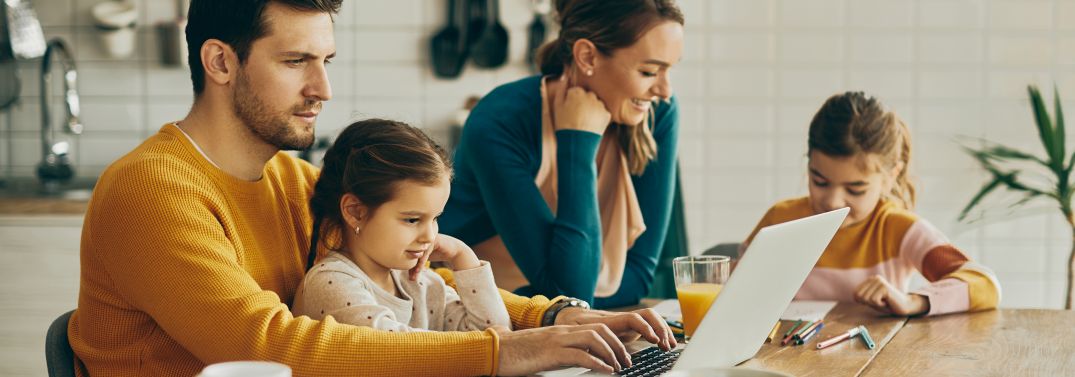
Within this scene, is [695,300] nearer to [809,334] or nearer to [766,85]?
[809,334]

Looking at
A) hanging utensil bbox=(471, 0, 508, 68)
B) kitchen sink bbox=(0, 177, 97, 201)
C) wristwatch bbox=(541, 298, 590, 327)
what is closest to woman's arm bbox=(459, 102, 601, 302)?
wristwatch bbox=(541, 298, 590, 327)

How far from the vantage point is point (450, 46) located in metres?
3.28

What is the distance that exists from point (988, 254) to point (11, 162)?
3314mm

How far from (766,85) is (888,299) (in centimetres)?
177

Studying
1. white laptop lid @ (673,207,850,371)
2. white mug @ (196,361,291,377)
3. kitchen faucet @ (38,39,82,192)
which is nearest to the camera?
white mug @ (196,361,291,377)

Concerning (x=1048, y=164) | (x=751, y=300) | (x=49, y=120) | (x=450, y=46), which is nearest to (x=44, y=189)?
(x=49, y=120)

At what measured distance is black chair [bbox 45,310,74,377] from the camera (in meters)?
1.19

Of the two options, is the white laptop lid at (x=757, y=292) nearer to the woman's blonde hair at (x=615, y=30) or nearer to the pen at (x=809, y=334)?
the pen at (x=809, y=334)

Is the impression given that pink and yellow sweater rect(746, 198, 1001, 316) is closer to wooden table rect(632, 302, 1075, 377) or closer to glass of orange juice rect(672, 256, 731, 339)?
wooden table rect(632, 302, 1075, 377)

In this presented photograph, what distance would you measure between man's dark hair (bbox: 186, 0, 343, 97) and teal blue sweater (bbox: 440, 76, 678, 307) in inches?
23.0

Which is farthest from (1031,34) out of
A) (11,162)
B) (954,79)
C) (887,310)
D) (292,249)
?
(11,162)

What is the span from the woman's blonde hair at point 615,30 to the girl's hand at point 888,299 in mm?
504

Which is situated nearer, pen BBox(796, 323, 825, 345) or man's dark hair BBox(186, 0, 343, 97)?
man's dark hair BBox(186, 0, 343, 97)

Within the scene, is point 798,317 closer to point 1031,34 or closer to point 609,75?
point 609,75
